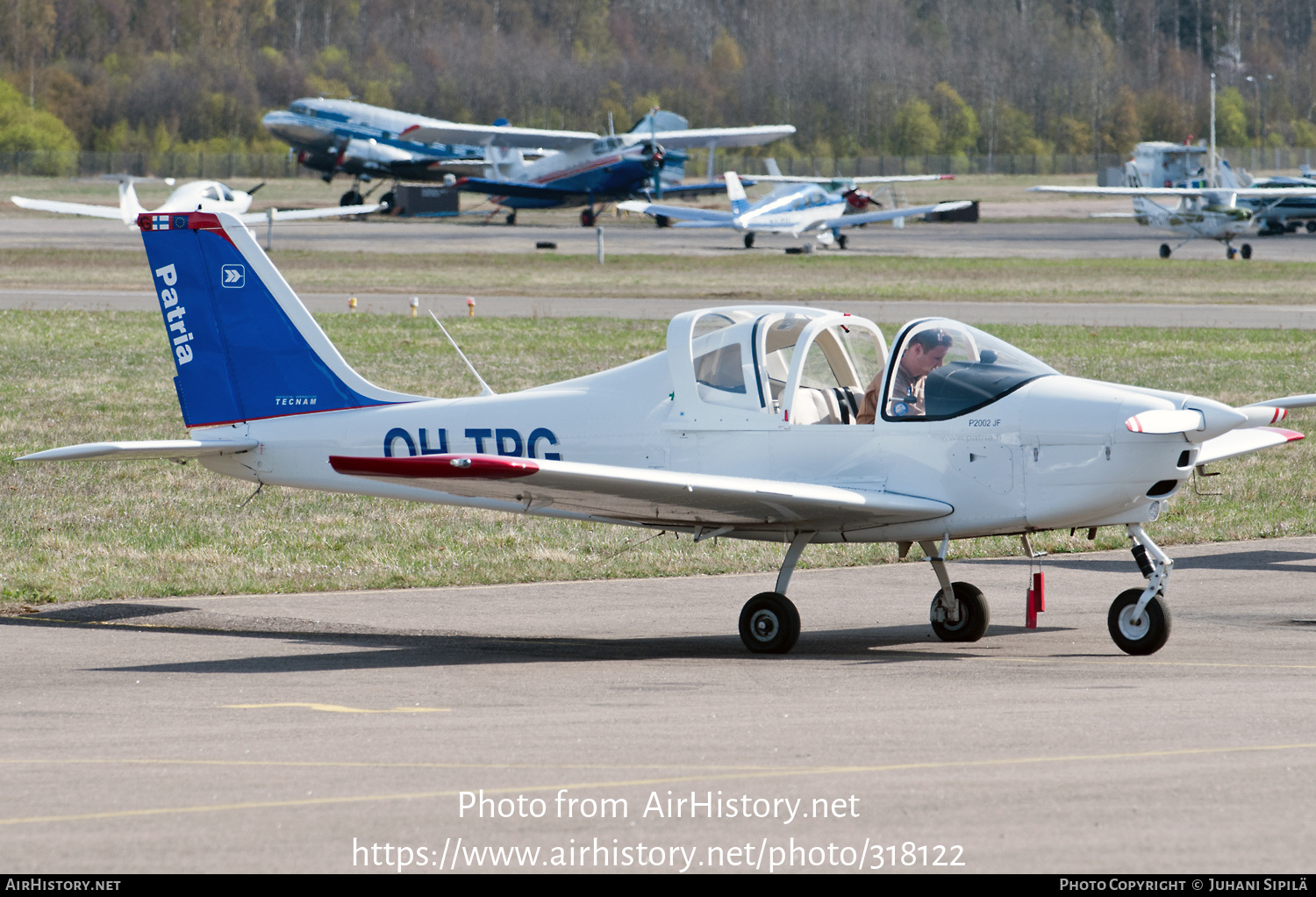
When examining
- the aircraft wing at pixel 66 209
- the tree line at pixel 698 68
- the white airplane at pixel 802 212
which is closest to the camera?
the aircraft wing at pixel 66 209

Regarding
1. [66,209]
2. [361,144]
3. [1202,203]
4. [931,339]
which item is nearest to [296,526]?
[931,339]

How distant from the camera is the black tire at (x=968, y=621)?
972 centimetres

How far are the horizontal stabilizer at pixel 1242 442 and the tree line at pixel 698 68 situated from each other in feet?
399

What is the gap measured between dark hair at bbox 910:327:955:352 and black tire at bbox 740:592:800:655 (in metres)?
1.76

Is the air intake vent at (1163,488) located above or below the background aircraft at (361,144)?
below

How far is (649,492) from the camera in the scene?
29.0ft

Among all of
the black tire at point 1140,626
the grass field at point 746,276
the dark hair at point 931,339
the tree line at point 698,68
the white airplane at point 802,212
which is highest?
the tree line at point 698,68

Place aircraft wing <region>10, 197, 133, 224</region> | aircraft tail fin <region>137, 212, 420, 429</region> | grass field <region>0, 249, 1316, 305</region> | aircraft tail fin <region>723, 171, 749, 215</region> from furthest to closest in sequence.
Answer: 1. aircraft tail fin <region>723, 171, 749, 215</region>
2. grass field <region>0, 249, 1316, 305</region>
3. aircraft wing <region>10, 197, 133, 224</region>
4. aircraft tail fin <region>137, 212, 420, 429</region>

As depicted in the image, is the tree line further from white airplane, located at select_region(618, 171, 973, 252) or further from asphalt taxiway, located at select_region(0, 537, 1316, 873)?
asphalt taxiway, located at select_region(0, 537, 1316, 873)

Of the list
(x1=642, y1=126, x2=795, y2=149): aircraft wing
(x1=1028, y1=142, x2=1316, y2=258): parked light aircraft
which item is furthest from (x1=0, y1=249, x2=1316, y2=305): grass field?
(x1=642, y1=126, x2=795, y2=149): aircraft wing

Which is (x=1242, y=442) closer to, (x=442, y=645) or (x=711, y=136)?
(x=442, y=645)

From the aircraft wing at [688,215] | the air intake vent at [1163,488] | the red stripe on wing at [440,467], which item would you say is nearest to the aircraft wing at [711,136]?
the aircraft wing at [688,215]

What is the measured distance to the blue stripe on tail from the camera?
434 inches

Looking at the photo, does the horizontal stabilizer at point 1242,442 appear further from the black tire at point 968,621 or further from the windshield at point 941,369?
the black tire at point 968,621
